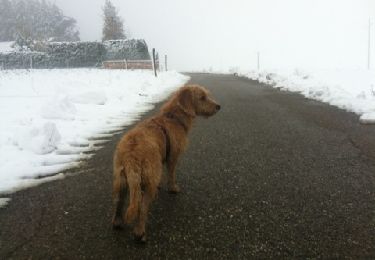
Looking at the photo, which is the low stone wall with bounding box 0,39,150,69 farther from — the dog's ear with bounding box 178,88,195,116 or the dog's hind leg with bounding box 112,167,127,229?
the dog's hind leg with bounding box 112,167,127,229

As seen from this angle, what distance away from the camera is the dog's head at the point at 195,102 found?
4.60 metres

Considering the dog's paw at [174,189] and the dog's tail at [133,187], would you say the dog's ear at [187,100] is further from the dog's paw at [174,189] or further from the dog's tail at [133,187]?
the dog's tail at [133,187]

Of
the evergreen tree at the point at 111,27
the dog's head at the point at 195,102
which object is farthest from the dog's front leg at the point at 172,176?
the evergreen tree at the point at 111,27

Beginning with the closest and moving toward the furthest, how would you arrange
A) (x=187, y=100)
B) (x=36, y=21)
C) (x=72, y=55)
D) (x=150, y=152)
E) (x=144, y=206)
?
(x=144, y=206) < (x=150, y=152) < (x=187, y=100) < (x=72, y=55) < (x=36, y=21)

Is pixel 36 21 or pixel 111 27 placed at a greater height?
pixel 36 21

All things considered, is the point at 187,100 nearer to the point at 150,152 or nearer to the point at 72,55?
the point at 150,152

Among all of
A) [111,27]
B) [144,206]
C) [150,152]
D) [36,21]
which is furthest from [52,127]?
[36,21]

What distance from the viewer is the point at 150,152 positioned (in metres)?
3.44

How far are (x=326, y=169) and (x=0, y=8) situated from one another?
86.1 metres

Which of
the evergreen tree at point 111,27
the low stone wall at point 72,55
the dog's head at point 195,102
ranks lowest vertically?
the dog's head at point 195,102

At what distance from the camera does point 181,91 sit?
463 centimetres

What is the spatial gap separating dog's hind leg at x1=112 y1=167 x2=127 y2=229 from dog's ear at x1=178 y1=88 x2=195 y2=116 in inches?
62.4

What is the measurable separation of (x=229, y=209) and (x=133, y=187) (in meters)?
1.34

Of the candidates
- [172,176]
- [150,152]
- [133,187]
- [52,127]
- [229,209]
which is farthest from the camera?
[52,127]
